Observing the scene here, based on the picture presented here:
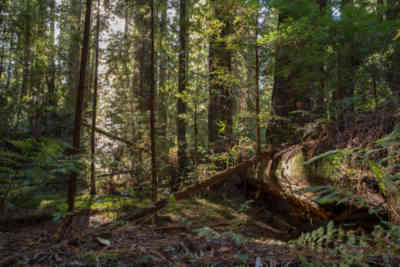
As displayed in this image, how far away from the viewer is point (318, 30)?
14.6 feet

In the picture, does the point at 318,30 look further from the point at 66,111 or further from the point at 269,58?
the point at 66,111

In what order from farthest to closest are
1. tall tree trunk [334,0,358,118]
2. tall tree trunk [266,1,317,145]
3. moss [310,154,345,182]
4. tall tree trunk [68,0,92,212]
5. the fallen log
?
1. tall tree trunk [334,0,358,118]
2. tall tree trunk [266,1,317,145]
3. the fallen log
4. moss [310,154,345,182]
5. tall tree trunk [68,0,92,212]

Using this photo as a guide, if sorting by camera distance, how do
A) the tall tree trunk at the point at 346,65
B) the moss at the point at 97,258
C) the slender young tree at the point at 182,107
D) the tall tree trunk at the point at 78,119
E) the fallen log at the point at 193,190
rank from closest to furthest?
the moss at the point at 97,258, the tall tree trunk at the point at 78,119, the fallen log at the point at 193,190, the tall tree trunk at the point at 346,65, the slender young tree at the point at 182,107

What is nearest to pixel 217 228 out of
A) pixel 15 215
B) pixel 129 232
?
pixel 129 232

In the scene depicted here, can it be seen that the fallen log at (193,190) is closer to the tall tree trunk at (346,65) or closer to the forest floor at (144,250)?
the forest floor at (144,250)

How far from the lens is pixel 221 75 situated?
5254 mm

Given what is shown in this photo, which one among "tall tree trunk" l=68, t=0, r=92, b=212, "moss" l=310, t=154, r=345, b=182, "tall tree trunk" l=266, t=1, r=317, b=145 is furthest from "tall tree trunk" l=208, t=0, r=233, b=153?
"tall tree trunk" l=68, t=0, r=92, b=212

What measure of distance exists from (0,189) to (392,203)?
4.15m

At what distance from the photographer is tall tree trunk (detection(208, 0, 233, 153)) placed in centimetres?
521

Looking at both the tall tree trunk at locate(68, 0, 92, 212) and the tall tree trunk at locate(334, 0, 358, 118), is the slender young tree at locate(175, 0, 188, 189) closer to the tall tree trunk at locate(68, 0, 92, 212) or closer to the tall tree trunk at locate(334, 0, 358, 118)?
the tall tree trunk at locate(68, 0, 92, 212)

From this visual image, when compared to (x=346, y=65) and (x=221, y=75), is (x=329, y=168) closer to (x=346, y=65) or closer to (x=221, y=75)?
(x=221, y=75)

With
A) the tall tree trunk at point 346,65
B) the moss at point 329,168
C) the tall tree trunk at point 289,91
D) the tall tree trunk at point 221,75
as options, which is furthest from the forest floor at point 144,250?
the tall tree trunk at point 346,65

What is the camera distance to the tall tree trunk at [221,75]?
17.1 feet

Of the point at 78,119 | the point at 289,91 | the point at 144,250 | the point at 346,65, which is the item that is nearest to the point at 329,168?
the point at 289,91
